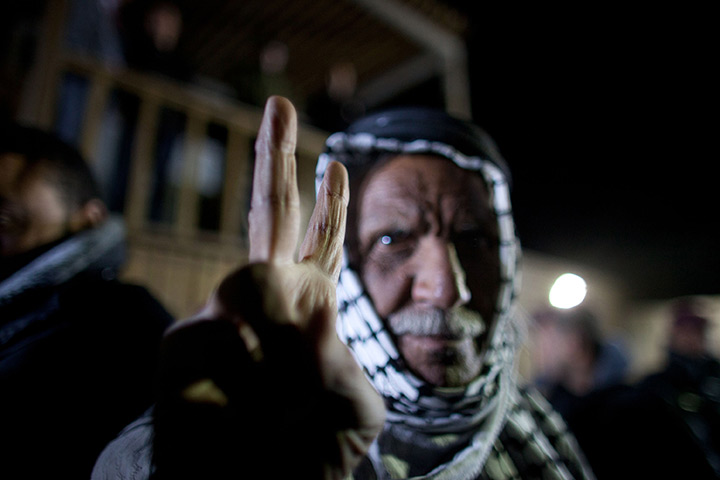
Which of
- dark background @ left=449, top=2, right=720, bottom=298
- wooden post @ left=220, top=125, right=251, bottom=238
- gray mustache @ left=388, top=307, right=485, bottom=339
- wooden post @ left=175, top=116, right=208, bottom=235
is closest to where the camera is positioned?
gray mustache @ left=388, top=307, right=485, bottom=339

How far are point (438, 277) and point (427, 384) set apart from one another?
0.23 m

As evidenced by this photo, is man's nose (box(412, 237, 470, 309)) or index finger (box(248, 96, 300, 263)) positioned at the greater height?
index finger (box(248, 96, 300, 263))


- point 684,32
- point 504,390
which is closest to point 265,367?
point 504,390

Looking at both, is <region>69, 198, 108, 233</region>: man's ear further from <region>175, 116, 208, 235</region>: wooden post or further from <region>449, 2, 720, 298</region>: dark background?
<region>449, 2, 720, 298</region>: dark background

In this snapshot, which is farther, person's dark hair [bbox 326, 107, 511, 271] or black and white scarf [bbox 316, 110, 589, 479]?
person's dark hair [bbox 326, 107, 511, 271]

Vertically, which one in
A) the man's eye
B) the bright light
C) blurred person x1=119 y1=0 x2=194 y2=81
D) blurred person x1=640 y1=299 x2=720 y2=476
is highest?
blurred person x1=119 y1=0 x2=194 y2=81

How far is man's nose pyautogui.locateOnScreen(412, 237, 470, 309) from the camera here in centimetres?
87

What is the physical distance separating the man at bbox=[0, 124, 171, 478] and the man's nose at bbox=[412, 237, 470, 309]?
0.77m

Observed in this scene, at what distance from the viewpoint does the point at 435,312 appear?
87 cm

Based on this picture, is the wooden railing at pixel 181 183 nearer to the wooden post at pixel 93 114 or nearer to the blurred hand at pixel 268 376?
the wooden post at pixel 93 114

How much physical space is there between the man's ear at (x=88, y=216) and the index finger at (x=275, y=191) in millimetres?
1260

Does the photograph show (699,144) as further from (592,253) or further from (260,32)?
(260,32)

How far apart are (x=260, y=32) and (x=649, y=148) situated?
685cm

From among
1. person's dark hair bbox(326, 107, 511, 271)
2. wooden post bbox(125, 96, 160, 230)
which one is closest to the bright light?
person's dark hair bbox(326, 107, 511, 271)
